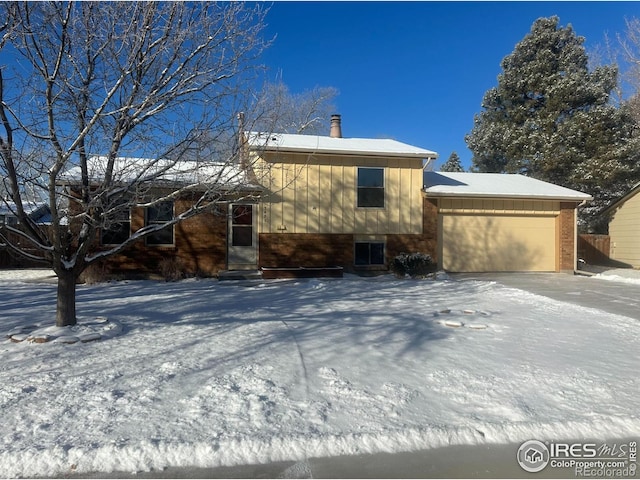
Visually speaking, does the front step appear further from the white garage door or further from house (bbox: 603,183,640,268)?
house (bbox: 603,183,640,268)

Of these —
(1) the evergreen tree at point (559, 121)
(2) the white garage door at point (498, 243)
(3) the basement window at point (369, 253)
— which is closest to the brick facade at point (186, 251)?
(3) the basement window at point (369, 253)

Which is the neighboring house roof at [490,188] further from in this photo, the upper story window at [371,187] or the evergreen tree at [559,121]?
the evergreen tree at [559,121]

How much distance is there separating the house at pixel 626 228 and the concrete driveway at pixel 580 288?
10.7ft

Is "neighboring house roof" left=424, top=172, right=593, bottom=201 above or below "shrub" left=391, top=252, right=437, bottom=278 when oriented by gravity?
above

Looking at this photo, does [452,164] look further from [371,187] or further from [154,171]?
[154,171]

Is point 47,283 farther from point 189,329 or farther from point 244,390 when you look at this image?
point 244,390

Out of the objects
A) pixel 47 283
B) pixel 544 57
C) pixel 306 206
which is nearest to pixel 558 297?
Result: pixel 306 206

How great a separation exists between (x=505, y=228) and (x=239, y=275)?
974 centimetres

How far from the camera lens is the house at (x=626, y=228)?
18.0 m

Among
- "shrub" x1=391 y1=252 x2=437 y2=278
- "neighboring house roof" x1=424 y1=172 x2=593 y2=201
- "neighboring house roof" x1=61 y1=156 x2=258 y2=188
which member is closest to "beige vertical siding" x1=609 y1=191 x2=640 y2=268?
"neighboring house roof" x1=424 y1=172 x2=593 y2=201

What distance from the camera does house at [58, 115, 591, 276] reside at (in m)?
13.2

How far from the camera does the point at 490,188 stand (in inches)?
623

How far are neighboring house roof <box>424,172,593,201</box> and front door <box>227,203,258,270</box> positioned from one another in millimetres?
6029

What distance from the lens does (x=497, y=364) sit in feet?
16.5
